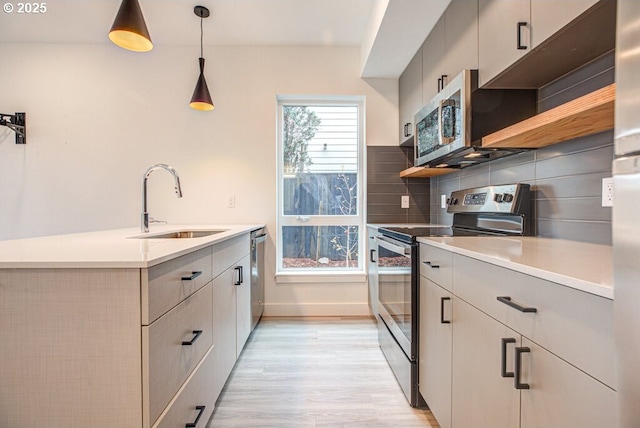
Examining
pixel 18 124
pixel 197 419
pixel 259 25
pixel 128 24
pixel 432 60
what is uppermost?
pixel 259 25

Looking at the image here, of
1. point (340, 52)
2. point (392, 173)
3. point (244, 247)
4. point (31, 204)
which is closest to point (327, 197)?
point (392, 173)

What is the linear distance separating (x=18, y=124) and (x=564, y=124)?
4062mm

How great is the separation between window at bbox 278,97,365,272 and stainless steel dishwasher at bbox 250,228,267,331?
302mm

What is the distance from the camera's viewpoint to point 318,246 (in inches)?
121

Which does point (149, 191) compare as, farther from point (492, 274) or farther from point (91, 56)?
point (492, 274)

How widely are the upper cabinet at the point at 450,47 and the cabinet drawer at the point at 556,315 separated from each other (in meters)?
1.14

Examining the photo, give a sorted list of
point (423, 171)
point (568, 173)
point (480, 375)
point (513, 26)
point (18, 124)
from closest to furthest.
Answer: point (480, 375) → point (513, 26) → point (568, 173) → point (423, 171) → point (18, 124)

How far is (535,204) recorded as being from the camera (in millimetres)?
1529

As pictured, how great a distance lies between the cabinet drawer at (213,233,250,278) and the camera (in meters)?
1.50

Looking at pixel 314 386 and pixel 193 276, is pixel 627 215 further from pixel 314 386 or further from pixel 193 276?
pixel 314 386

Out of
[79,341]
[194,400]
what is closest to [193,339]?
[194,400]

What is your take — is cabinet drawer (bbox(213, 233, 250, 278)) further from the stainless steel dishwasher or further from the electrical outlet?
the electrical outlet

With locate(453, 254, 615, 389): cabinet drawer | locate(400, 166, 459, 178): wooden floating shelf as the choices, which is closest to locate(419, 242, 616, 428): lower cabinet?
locate(453, 254, 615, 389): cabinet drawer

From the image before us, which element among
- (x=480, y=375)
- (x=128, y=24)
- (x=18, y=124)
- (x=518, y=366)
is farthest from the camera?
(x=18, y=124)
